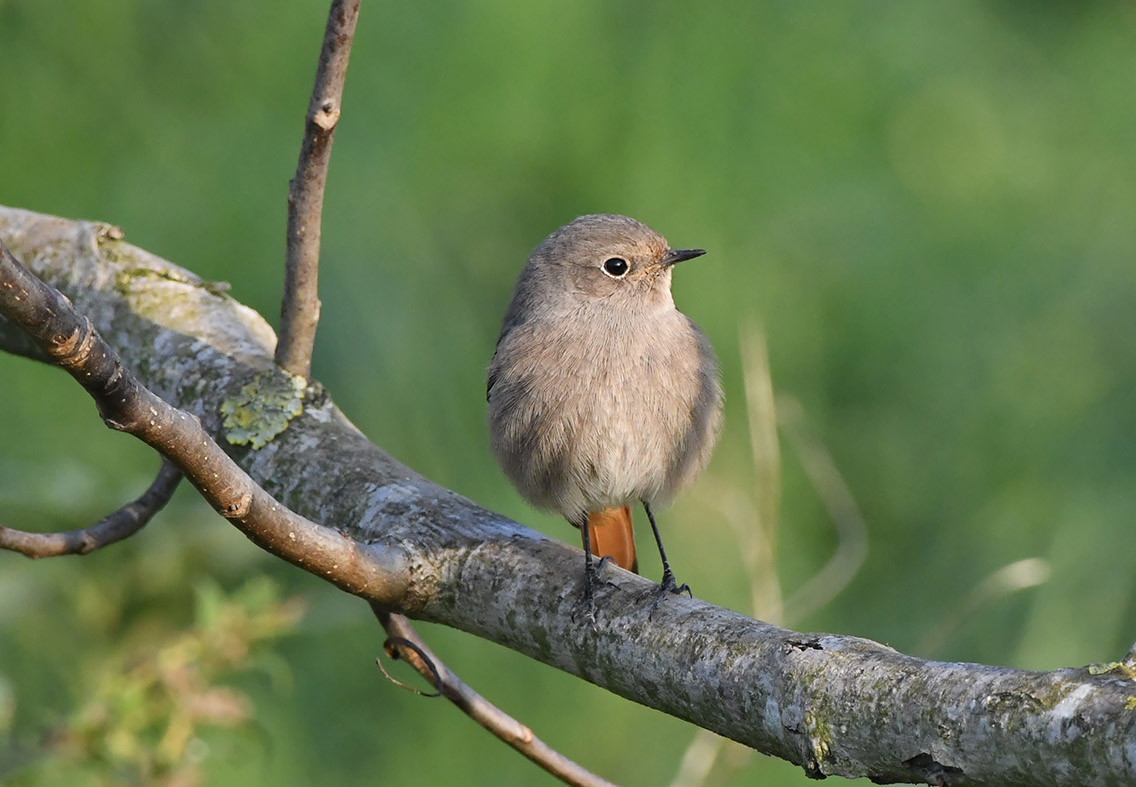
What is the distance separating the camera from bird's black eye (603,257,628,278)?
4.15 meters

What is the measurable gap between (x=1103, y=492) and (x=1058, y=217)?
164 cm

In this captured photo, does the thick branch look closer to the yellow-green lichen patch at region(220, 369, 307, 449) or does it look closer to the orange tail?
the yellow-green lichen patch at region(220, 369, 307, 449)

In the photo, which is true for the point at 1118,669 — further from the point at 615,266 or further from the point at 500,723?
the point at 615,266

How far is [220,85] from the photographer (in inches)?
245

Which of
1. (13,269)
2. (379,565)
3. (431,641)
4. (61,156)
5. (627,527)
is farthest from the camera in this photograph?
(61,156)

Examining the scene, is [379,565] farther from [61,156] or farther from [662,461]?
[61,156]

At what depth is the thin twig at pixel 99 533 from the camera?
280 cm

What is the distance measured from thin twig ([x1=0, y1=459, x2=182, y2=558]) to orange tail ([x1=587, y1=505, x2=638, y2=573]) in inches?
57.2

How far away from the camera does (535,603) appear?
8.76 ft

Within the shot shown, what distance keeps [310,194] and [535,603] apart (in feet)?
3.57

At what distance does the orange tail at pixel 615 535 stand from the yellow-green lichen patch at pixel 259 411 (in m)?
1.26

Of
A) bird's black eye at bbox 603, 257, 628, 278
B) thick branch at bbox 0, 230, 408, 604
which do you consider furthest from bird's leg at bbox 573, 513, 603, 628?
bird's black eye at bbox 603, 257, 628, 278

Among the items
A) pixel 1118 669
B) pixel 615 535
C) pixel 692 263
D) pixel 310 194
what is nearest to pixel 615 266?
pixel 615 535

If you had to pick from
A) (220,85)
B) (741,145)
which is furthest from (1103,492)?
(220,85)
